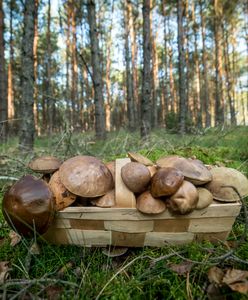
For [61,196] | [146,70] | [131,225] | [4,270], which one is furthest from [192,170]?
[146,70]

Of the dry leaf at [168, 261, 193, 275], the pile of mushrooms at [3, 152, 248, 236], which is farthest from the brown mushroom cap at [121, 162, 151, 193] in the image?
the dry leaf at [168, 261, 193, 275]

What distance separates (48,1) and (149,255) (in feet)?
53.2

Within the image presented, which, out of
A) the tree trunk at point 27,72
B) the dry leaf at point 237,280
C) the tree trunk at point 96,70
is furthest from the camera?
the tree trunk at point 96,70

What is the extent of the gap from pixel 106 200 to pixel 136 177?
17cm

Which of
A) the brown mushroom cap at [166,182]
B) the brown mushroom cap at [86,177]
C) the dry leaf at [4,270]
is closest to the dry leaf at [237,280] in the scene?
the brown mushroom cap at [166,182]

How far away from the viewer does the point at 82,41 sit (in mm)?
22047

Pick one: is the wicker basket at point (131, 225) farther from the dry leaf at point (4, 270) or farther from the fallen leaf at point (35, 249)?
the dry leaf at point (4, 270)

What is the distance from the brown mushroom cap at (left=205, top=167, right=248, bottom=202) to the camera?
1348mm

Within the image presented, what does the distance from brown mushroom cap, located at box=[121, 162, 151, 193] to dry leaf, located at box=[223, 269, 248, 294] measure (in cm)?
48

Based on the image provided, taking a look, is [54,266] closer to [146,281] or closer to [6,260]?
[6,260]

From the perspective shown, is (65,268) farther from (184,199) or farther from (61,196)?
(184,199)

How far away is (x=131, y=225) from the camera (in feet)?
4.34

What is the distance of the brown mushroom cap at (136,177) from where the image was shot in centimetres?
129

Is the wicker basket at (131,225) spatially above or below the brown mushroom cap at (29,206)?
below
